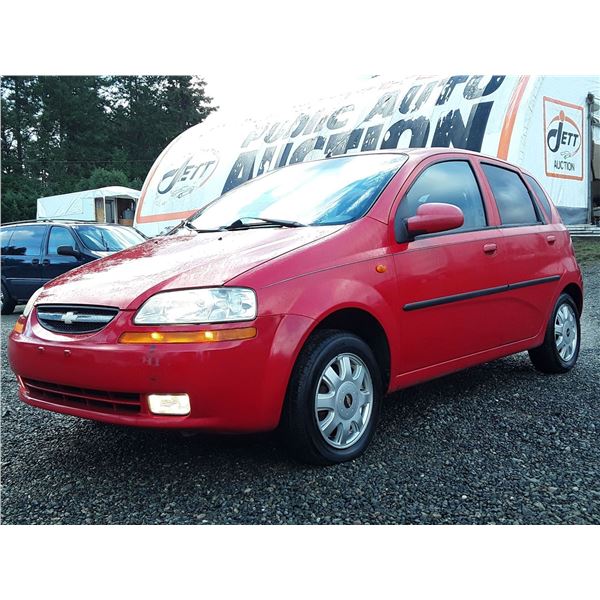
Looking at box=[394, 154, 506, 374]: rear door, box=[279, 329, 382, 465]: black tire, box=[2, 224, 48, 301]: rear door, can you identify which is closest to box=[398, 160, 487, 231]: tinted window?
box=[394, 154, 506, 374]: rear door

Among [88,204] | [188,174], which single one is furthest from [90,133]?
[188,174]

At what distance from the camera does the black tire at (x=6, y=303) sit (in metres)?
10.1

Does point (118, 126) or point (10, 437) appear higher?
point (118, 126)

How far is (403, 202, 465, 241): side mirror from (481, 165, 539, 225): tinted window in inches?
37.0

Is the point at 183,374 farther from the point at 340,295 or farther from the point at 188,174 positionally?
the point at 188,174

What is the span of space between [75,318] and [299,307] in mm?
963

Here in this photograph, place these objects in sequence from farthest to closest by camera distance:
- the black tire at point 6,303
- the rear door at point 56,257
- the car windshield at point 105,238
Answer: the black tire at point 6,303, the rear door at point 56,257, the car windshield at point 105,238

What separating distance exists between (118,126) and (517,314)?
115 ft

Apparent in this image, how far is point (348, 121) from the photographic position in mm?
15438

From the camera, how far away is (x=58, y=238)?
9766mm

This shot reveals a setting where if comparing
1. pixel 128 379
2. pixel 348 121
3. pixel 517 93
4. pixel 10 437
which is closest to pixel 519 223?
pixel 128 379

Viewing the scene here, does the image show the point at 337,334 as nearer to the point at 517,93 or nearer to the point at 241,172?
the point at 517,93

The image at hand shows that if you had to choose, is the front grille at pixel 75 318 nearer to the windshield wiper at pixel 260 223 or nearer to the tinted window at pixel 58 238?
the windshield wiper at pixel 260 223

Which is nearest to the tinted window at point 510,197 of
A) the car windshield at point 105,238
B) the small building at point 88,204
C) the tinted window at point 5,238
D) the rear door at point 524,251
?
the rear door at point 524,251
